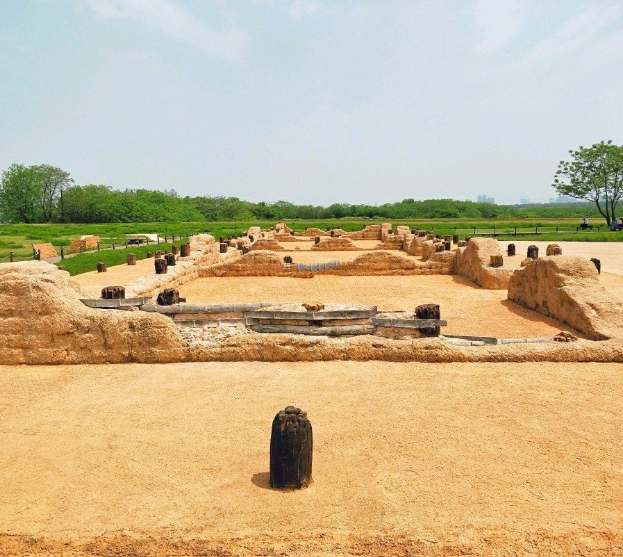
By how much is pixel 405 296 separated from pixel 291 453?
34.9 ft

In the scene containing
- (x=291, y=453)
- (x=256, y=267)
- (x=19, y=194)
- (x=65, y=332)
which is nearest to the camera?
(x=291, y=453)

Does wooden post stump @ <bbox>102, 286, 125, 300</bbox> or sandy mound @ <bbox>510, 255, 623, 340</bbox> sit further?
wooden post stump @ <bbox>102, 286, 125, 300</bbox>

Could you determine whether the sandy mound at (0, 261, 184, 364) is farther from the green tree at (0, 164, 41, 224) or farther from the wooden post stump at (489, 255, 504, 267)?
the green tree at (0, 164, 41, 224)

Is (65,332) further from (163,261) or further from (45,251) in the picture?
(45,251)

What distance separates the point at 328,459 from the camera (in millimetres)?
4781

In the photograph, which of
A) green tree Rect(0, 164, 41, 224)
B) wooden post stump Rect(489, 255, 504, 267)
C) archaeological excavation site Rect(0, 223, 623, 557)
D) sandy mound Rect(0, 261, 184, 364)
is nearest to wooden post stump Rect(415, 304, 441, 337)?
archaeological excavation site Rect(0, 223, 623, 557)

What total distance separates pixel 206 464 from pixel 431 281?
45.9ft

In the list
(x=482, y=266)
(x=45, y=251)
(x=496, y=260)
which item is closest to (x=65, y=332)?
(x=482, y=266)

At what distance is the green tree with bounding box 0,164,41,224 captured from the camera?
213ft

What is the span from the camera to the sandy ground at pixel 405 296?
1064 cm

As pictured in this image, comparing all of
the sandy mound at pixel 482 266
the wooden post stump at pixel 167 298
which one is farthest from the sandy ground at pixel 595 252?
the wooden post stump at pixel 167 298

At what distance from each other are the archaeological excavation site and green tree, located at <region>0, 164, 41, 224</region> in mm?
66106

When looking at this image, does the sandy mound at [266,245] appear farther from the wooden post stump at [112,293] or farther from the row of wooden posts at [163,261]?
the wooden post stump at [112,293]

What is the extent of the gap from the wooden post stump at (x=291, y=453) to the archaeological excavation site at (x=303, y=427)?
17mm
